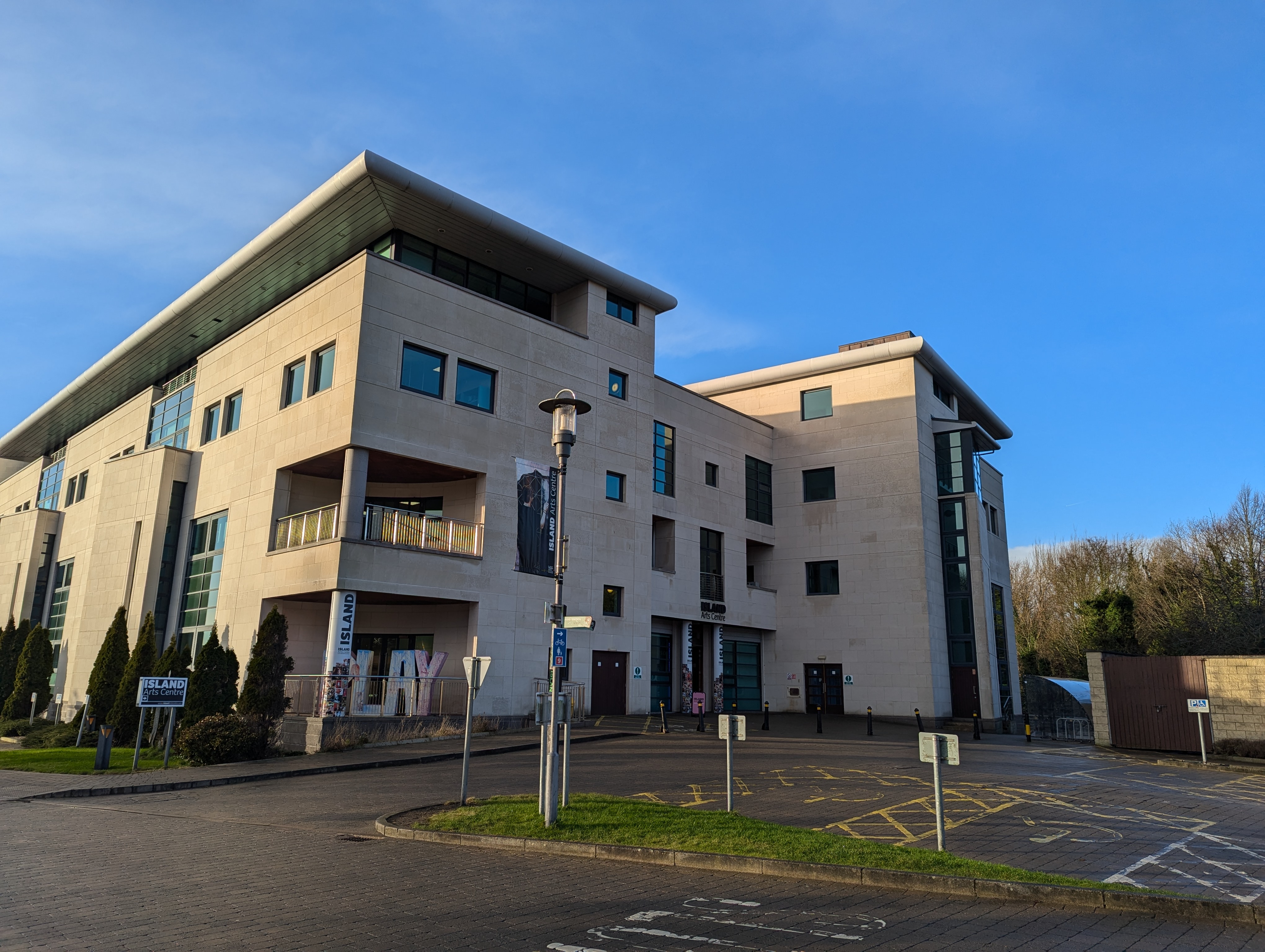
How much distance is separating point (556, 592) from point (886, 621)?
27.0 m

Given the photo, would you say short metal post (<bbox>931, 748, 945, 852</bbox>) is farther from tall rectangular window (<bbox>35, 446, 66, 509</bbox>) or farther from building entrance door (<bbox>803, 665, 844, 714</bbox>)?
tall rectangular window (<bbox>35, 446, 66, 509</bbox>)

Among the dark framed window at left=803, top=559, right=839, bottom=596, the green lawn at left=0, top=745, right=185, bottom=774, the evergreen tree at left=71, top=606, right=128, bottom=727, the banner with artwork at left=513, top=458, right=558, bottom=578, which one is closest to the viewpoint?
the green lawn at left=0, top=745, right=185, bottom=774

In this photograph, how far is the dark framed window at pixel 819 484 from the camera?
38.4 m

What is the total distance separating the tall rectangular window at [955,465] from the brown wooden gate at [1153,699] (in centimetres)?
1276

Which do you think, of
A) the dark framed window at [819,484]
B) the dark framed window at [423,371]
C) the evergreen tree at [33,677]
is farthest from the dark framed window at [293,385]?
the dark framed window at [819,484]

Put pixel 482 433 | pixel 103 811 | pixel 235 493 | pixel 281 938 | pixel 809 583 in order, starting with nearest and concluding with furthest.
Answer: pixel 281 938
pixel 103 811
pixel 482 433
pixel 235 493
pixel 809 583

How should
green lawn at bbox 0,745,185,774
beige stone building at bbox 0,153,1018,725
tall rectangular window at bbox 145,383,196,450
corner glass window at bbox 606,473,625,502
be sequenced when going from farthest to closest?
1. tall rectangular window at bbox 145,383,196,450
2. corner glass window at bbox 606,473,625,502
3. beige stone building at bbox 0,153,1018,725
4. green lawn at bbox 0,745,185,774

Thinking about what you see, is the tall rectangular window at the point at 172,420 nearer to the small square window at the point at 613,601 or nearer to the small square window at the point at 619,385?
the small square window at the point at 619,385

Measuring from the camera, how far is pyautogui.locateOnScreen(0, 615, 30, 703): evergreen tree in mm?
37938

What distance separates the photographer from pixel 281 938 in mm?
6270

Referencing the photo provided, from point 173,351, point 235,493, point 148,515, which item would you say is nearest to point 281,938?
point 235,493

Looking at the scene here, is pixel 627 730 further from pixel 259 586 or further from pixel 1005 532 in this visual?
pixel 1005 532

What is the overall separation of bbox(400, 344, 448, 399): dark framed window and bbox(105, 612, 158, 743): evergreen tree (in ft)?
37.2

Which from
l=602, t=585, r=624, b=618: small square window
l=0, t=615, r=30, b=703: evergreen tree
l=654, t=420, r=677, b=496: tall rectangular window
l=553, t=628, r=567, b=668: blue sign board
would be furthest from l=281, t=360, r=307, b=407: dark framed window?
l=0, t=615, r=30, b=703: evergreen tree
